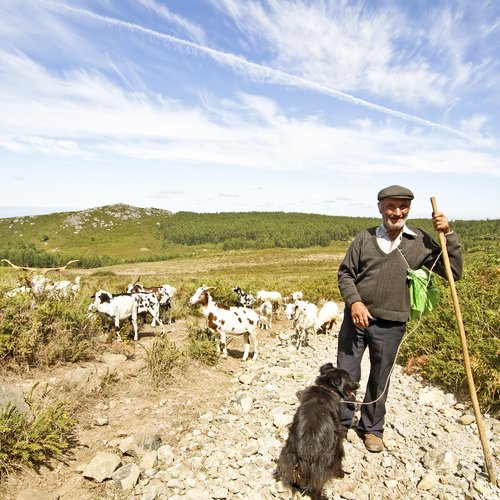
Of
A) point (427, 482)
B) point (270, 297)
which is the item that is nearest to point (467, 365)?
point (427, 482)

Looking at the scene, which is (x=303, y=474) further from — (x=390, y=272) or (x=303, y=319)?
(x=303, y=319)

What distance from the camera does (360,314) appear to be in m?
4.19

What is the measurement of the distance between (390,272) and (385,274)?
7cm

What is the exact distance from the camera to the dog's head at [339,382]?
4297 mm

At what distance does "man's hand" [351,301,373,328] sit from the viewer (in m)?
4.17

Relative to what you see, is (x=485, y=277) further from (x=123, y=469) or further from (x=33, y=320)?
(x=33, y=320)

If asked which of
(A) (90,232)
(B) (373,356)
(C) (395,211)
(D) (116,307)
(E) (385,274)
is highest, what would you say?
(C) (395,211)

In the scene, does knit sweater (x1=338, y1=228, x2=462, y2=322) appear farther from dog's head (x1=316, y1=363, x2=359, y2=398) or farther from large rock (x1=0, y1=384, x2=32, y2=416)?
large rock (x1=0, y1=384, x2=32, y2=416)

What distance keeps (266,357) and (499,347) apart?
16.1 ft

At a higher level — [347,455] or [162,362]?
[162,362]

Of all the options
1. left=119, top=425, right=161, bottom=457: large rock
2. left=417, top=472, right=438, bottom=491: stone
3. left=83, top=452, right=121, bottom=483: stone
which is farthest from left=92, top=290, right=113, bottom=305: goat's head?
left=417, top=472, right=438, bottom=491: stone

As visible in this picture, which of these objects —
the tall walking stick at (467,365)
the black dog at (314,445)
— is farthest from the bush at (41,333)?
the tall walking stick at (467,365)

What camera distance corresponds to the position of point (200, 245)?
154 m

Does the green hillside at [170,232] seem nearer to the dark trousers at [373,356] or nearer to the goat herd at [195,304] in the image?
the goat herd at [195,304]
